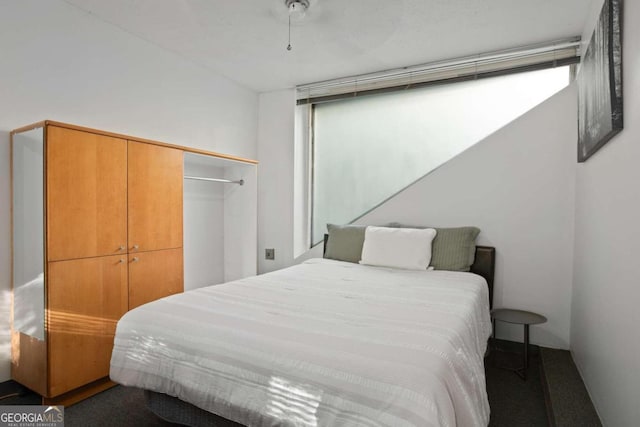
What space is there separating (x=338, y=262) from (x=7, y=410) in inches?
88.8

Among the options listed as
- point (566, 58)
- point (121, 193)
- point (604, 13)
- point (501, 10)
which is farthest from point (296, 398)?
point (566, 58)

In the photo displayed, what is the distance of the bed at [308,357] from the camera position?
1.07 meters

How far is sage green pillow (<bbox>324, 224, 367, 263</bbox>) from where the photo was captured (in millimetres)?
3049

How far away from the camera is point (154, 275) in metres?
2.44

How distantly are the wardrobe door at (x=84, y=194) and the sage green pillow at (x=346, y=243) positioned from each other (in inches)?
66.0

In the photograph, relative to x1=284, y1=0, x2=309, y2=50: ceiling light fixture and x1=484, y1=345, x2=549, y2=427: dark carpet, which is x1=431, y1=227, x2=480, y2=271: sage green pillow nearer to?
x1=484, y1=345, x2=549, y2=427: dark carpet

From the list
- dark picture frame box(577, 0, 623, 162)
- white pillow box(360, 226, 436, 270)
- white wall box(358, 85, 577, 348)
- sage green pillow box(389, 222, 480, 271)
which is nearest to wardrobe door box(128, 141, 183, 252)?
white pillow box(360, 226, 436, 270)

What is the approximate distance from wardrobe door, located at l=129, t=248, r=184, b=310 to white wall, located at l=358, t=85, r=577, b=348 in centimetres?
221

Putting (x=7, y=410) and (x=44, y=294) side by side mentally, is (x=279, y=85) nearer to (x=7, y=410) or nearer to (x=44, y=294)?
(x=44, y=294)

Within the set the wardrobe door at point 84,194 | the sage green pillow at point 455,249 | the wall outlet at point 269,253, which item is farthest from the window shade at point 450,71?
the wardrobe door at point 84,194

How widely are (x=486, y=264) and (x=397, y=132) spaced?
1.47 metres

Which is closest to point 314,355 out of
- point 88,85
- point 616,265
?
point 616,265

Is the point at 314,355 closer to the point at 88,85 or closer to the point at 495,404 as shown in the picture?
the point at 495,404

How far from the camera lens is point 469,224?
9.62ft
